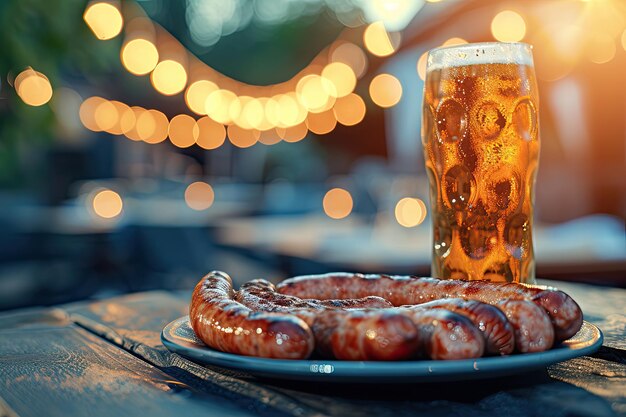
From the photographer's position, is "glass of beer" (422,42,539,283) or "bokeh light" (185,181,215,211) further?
"bokeh light" (185,181,215,211)

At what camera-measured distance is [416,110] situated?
9.08 m

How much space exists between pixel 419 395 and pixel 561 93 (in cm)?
689

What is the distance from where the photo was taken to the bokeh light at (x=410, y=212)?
4.65 m

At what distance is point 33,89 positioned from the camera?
4.68 m

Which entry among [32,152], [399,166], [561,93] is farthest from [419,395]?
[32,152]

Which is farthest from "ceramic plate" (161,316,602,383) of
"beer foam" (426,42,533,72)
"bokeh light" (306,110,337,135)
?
"bokeh light" (306,110,337,135)

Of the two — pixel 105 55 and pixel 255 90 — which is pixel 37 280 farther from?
pixel 255 90

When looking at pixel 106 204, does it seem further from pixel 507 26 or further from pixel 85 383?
pixel 85 383

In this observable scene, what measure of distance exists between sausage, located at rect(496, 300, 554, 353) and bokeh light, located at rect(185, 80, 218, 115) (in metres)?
11.1

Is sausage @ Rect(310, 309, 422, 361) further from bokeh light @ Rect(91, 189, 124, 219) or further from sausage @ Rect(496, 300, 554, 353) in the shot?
bokeh light @ Rect(91, 189, 124, 219)

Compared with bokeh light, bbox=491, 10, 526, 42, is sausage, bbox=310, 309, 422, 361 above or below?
below

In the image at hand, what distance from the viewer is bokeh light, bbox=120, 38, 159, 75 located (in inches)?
351

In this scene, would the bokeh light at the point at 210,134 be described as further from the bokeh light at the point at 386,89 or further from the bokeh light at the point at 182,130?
the bokeh light at the point at 386,89

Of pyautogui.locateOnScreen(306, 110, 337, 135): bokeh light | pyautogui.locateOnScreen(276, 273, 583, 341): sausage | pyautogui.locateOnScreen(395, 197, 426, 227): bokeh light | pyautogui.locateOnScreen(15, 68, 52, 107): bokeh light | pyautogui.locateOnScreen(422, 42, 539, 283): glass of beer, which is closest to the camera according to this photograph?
pyautogui.locateOnScreen(276, 273, 583, 341): sausage
